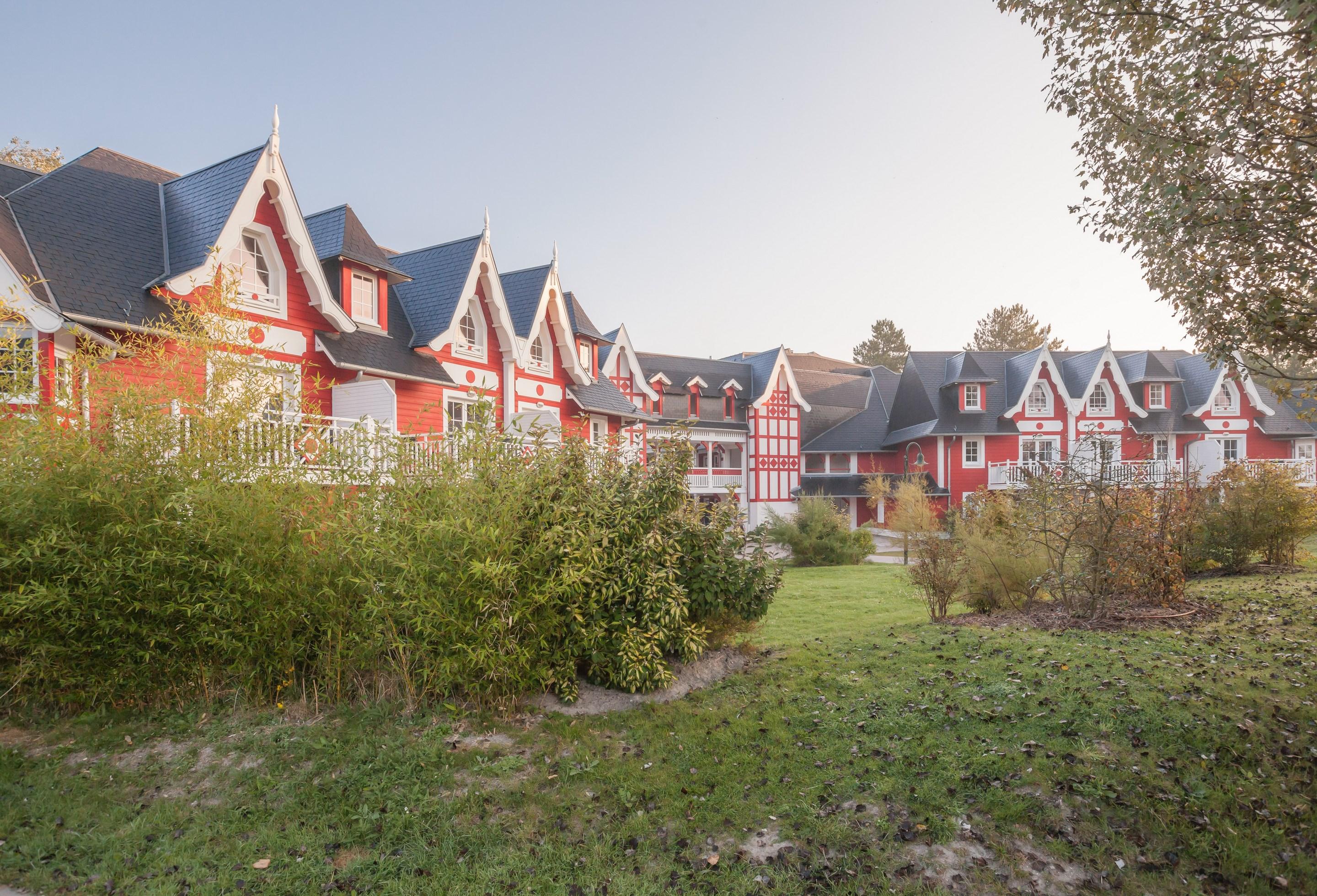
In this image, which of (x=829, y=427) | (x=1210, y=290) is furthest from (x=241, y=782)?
(x=829, y=427)

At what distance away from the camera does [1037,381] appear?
104ft

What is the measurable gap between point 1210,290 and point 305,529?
7.78 meters

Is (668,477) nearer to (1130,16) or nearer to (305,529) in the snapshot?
(305,529)

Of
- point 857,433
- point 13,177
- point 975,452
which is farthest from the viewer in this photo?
point 857,433

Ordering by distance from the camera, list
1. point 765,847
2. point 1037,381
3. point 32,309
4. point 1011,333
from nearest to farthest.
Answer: point 765,847 → point 32,309 → point 1037,381 → point 1011,333

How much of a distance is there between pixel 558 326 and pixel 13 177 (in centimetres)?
1051

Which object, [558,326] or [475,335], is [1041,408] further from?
[475,335]

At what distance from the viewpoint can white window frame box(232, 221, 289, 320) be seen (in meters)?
11.6

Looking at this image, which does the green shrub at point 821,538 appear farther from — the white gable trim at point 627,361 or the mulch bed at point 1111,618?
the mulch bed at point 1111,618

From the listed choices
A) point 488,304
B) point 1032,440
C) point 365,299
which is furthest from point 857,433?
point 365,299

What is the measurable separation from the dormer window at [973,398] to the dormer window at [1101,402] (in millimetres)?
5302

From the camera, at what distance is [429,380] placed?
1439 cm

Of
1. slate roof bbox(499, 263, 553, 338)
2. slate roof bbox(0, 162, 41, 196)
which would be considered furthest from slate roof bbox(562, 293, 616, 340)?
slate roof bbox(0, 162, 41, 196)

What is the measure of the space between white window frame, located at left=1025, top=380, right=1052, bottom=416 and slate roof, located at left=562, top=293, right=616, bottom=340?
2072 centimetres
